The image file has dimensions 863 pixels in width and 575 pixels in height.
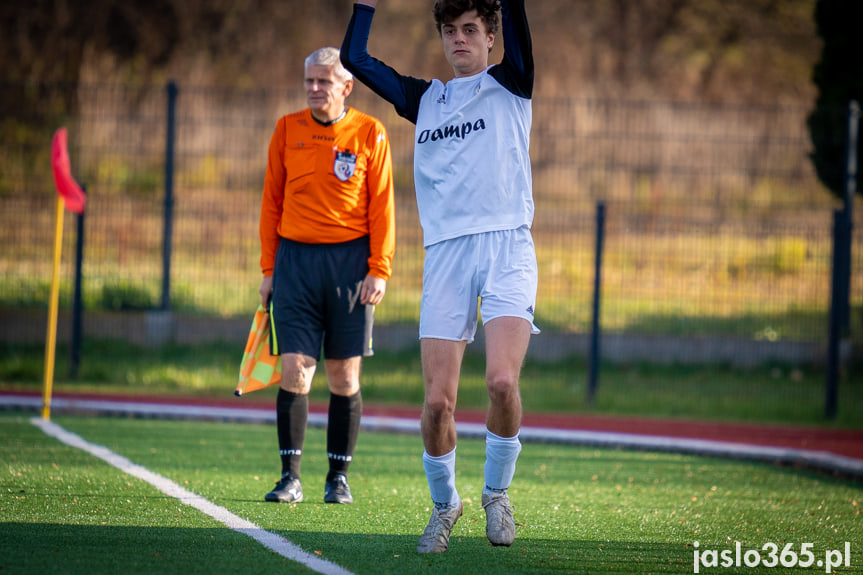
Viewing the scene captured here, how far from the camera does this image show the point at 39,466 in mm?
6066

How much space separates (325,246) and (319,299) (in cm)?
27

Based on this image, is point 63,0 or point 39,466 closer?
point 39,466

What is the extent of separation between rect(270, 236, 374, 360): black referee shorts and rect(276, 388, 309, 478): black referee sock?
243mm

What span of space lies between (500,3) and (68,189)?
5.64 m

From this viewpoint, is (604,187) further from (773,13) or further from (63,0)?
(773,13)

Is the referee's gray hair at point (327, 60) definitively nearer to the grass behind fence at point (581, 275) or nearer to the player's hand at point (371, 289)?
the player's hand at point (371, 289)

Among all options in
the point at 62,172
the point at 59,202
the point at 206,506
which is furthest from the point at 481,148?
the point at 59,202

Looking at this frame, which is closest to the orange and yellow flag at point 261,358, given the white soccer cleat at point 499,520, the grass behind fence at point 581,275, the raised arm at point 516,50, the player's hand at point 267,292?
the player's hand at point 267,292

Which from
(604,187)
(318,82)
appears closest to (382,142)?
(318,82)

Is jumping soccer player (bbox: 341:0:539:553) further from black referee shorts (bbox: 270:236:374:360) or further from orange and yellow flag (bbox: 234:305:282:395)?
orange and yellow flag (bbox: 234:305:282:395)

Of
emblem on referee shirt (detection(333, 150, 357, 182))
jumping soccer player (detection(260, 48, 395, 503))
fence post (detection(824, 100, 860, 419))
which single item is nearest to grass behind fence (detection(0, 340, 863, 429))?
fence post (detection(824, 100, 860, 419))

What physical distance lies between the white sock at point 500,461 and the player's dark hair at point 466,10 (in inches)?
67.2

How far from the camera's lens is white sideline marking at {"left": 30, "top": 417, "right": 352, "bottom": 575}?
13.3 feet

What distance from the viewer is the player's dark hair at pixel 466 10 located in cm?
425
